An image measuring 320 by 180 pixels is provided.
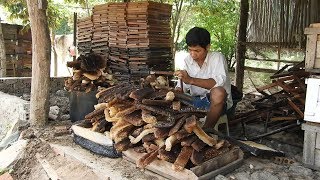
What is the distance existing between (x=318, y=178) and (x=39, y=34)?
414 cm

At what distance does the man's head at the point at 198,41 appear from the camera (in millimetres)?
3761

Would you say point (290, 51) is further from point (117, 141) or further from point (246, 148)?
point (117, 141)

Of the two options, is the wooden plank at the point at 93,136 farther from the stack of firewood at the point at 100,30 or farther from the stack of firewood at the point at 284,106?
the stack of firewood at the point at 100,30

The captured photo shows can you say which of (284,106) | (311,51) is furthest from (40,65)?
(311,51)

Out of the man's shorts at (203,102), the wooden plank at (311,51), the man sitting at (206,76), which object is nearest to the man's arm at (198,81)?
the man sitting at (206,76)

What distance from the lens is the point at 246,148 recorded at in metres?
3.44

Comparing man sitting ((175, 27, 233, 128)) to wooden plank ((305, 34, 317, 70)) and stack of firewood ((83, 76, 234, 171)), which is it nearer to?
stack of firewood ((83, 76, 234, 171))

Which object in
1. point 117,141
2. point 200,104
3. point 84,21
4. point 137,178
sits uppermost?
point 84,21

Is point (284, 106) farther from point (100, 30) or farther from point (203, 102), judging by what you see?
point (100, 30)

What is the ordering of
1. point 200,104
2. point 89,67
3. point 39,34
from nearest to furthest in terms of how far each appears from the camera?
point 200,104
point 39,34
point 89,67

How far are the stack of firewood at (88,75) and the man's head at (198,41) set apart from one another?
6.45 ft

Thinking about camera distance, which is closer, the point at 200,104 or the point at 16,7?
the point at 200,104

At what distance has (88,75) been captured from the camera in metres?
5.25

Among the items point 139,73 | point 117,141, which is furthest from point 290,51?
point 117,141
